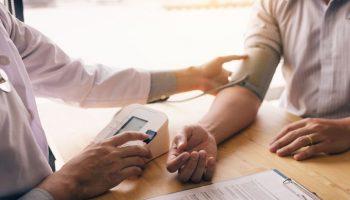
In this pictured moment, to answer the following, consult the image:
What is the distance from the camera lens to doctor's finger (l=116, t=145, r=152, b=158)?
765 millimetres

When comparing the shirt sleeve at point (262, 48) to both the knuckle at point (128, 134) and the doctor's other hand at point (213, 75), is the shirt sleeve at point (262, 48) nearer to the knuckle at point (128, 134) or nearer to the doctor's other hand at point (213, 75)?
the doctor's other hand at point (213, 75)

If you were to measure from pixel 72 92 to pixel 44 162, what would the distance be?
0.37 m

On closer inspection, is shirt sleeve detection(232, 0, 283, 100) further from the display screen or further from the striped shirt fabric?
the display screen

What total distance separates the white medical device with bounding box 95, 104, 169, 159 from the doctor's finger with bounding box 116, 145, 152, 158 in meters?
0.03

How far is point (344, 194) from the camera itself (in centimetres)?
72

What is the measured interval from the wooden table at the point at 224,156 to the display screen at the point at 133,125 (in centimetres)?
9

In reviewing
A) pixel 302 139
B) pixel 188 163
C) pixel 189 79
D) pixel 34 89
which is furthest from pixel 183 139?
pixel 34 89

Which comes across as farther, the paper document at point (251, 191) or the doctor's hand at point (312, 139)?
the doctor's hand at point (312, 139)

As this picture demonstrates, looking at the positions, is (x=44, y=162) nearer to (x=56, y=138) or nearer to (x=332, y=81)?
(x=56, y=138)

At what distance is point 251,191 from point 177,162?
0.16 meters

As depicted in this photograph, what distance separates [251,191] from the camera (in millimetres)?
716

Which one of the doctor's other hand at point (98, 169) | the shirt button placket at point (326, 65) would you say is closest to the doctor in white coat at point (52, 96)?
the doctor's other hand at point (98, 169)

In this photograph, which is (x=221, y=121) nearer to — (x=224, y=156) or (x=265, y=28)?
(x=224, y=156)

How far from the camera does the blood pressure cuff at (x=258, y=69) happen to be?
114 cm
